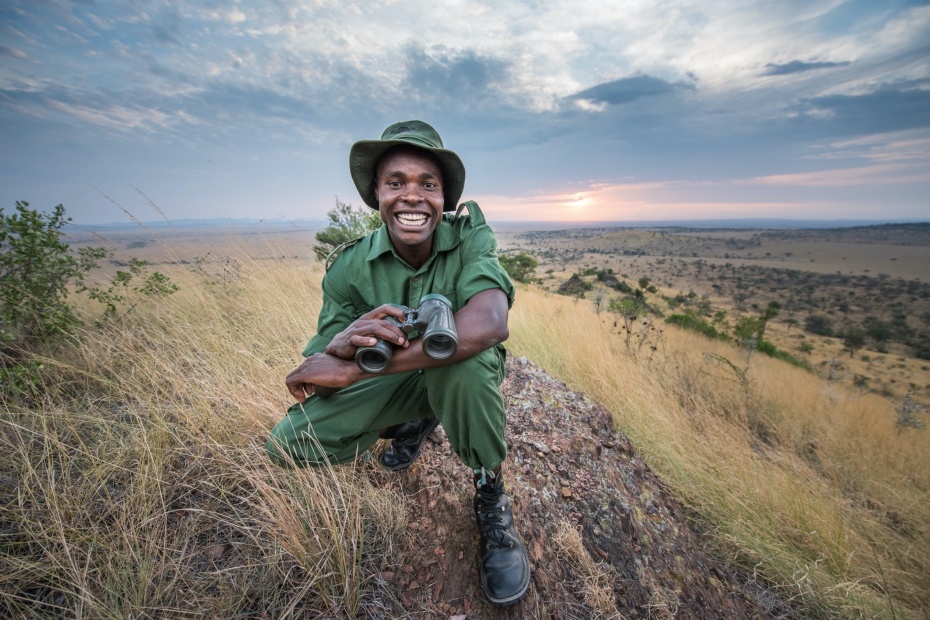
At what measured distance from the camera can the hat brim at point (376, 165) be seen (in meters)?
1.76

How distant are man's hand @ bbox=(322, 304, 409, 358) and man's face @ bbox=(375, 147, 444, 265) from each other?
1.62 ft

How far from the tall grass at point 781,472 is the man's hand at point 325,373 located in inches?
105

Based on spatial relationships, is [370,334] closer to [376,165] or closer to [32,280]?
Result: [376,165]

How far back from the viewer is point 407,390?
1.83 meters

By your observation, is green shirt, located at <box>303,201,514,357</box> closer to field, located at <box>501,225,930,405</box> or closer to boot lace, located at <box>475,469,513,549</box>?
boot lace, located at <box>475,469,513,549</box>

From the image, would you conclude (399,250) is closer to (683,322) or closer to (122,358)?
(122,358)

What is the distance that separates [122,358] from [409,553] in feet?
9.30

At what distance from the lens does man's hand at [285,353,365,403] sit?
1.50 metres

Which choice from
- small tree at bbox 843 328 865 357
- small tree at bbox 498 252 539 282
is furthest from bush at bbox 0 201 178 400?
small tree at bbox 843 328 865 357

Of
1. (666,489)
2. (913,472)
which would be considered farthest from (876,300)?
(666,489)

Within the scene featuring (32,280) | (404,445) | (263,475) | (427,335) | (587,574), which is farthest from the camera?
(32,280)

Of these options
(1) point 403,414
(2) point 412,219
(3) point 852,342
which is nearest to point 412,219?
(2) point 412,219

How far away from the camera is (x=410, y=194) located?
1.76m

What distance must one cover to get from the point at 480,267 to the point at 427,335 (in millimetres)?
549
